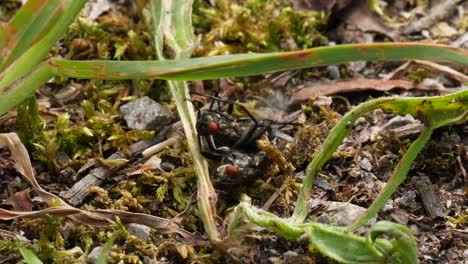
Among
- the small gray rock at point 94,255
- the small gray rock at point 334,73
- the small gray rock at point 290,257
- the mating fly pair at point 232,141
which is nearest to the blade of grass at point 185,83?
the mating fly pair at point 232,141

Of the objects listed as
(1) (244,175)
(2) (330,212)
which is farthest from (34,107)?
(2) (330,212)

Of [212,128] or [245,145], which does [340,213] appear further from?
[212,128]

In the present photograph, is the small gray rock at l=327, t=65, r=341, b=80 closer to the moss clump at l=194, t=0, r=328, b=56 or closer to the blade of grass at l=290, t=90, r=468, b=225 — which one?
the moss clump at l=194, t=0, r=328, b=56

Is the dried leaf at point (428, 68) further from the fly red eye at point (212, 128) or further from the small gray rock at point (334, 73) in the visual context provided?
the fly red eye at point (212, 128)

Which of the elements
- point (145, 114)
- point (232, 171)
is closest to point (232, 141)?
point (232, 171)

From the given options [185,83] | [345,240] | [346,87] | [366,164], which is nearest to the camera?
[345,240]

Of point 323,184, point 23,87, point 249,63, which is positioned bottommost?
point 323,184
